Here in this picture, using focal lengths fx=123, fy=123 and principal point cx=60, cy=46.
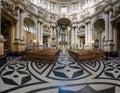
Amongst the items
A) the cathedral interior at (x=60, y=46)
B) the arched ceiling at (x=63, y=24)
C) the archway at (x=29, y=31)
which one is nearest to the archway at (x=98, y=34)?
the cathedral interior at (x=60, y=46)

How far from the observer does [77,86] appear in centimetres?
367

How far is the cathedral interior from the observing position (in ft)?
13.0

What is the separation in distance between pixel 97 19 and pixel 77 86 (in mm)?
17249

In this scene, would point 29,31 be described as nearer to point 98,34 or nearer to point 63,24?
point 63,24

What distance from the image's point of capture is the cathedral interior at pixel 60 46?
13.0ft

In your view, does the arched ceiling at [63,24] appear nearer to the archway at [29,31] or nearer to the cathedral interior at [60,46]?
the cathedral interior at [60,46]

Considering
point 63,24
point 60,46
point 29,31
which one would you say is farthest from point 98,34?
point 29,31

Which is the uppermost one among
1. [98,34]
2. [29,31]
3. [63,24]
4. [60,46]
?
[63,24]

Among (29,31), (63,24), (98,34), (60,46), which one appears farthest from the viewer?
(63,24)

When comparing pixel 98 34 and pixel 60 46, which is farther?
pixel 60 46

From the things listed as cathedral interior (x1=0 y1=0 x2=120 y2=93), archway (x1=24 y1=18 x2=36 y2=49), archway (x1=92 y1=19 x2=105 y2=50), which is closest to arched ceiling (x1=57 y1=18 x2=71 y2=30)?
cathedral interior (x1=0 y1=0 x2=120 y2=93)

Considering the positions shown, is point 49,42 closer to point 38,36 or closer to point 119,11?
point 38,36

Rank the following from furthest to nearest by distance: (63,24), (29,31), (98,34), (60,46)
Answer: (63,24)
(60,46)
(98,34)
(29,31)

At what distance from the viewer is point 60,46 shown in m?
29.9
